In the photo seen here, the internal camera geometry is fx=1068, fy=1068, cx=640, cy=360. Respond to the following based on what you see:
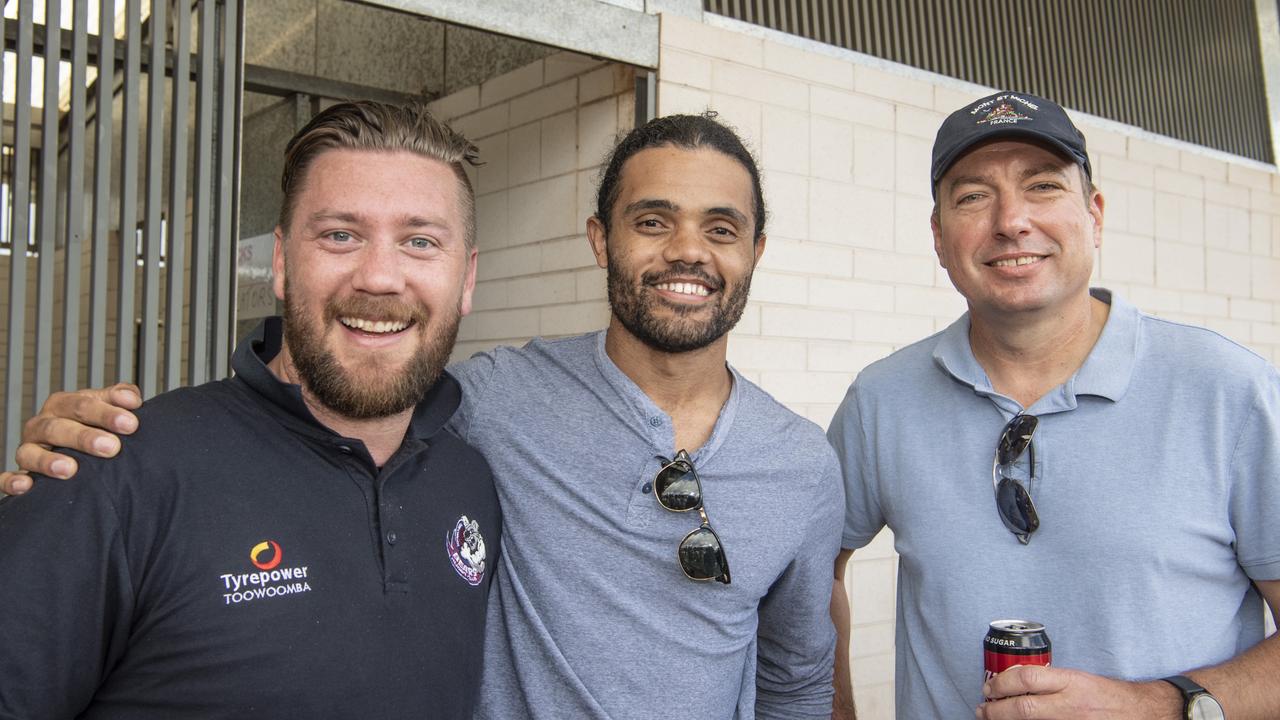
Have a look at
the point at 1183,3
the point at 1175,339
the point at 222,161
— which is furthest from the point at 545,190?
the point at 1183,3

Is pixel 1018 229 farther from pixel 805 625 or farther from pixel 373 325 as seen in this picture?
pixel 373 325

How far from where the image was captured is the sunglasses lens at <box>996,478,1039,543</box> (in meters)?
1.83

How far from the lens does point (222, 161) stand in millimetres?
2961

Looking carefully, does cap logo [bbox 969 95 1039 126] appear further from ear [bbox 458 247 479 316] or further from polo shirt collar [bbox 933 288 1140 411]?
ear [bbox 458 247 479 316]

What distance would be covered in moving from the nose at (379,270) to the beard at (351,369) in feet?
0.07

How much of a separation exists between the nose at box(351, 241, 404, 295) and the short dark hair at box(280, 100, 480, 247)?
160 millimetres

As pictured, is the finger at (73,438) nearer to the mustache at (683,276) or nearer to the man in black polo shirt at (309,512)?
the man in black polo shirt at (309,512)

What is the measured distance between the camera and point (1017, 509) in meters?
1.85

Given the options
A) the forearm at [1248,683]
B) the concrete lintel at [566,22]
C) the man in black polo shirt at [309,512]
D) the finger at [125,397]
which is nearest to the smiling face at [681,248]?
the man in black polo shirt at [309,512]

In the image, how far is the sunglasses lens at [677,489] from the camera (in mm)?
1872

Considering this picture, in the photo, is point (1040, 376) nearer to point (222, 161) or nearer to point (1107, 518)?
point (1107, 518)

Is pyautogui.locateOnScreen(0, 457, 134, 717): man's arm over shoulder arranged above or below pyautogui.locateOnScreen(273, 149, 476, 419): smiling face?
below

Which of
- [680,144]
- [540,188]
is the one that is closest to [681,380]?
[680,144]

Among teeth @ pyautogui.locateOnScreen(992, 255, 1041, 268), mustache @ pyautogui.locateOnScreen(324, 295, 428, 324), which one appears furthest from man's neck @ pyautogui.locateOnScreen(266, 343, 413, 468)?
teeth @ pyautogui.locateOnScreen(992, 255, 1041, 268)
